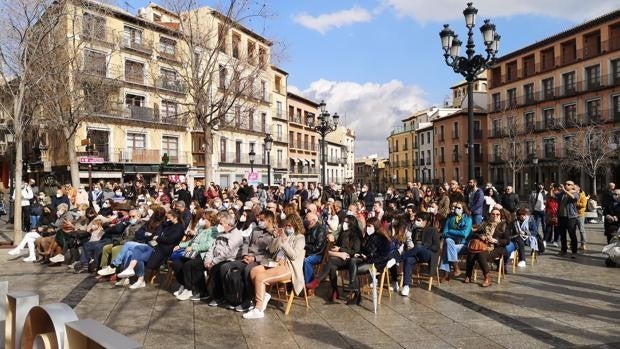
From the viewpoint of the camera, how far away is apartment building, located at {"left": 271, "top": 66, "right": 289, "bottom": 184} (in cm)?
5028

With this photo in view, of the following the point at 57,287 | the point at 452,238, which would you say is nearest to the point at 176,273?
the point at 57,287

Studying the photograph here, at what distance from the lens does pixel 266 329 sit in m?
5.96

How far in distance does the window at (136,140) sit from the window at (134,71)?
12.6 feet

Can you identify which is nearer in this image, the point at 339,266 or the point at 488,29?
the point at 339,266

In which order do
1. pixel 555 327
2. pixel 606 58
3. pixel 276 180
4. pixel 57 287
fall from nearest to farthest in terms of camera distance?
pixel 555 327 < pixel 57 287 < pixel 606 58 < pixel 276 180

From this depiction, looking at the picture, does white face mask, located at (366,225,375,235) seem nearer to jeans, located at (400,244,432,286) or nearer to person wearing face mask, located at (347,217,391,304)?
person wearing face mask, located at (347,217,391,304)

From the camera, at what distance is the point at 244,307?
6.88 m

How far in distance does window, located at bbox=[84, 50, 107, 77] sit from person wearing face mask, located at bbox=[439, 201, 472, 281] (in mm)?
16676

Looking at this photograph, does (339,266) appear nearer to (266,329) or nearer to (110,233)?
(266,329)

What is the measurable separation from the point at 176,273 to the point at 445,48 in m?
9.57

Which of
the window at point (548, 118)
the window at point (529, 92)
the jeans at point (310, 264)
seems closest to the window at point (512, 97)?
the window at point (529, 92)

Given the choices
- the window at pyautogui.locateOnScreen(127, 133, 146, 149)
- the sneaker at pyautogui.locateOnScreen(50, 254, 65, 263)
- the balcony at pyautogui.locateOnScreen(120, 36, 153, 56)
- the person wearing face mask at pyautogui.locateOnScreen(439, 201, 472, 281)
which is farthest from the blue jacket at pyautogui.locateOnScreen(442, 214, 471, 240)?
the window at pyautogui.locateOnScreen(127, 133, 146, 149)

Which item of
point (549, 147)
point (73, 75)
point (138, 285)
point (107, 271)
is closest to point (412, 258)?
point (138, 285)

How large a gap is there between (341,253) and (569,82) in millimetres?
44023
